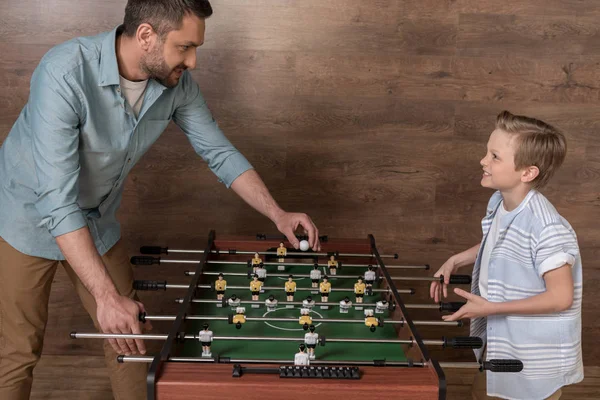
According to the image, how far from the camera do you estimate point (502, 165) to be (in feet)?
6.80

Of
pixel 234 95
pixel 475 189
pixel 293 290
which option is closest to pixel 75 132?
pixel 293 290

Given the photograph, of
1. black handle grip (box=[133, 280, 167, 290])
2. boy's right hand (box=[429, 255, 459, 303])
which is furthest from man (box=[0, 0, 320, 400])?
boy's right hand (box=[429, 255, 459, 303])

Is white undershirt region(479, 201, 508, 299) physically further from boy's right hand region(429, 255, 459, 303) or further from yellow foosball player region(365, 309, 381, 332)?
yellow foosball player region(365, 309, 381, 332)

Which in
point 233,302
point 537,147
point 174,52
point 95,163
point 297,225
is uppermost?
point 174,52

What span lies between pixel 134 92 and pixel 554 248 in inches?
59.9

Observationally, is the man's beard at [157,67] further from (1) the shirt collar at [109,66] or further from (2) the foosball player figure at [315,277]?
(2) the foosball player figure at [315,277]

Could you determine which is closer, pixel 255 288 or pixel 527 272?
pixel 527 272

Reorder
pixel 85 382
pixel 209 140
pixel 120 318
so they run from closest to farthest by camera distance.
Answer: pixel 120 318, pixel 209 140, pixel 85 382

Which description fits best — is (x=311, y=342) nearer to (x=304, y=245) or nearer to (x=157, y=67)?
(x=304, y=245)

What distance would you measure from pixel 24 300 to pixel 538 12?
274cm

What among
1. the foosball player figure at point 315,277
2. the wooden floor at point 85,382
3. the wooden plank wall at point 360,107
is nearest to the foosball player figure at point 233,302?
the foosball player figure at point 315,277

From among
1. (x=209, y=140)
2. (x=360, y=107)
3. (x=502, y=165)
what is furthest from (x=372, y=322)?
(x=360, y=107)

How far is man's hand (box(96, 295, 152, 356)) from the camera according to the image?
1793 mm

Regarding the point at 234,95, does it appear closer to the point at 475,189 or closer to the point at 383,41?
the point at 383,41
